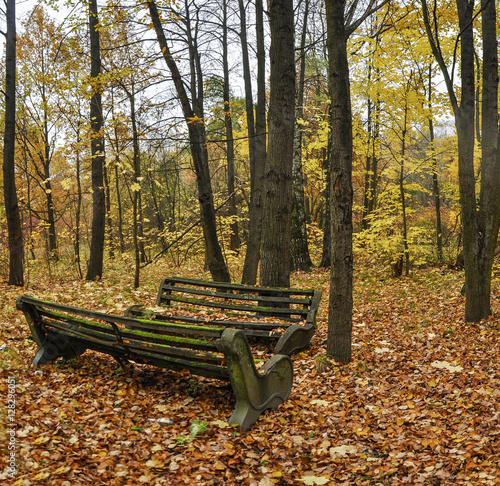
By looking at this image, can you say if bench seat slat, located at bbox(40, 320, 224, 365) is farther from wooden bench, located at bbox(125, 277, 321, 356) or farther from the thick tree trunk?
the thick tree trunk

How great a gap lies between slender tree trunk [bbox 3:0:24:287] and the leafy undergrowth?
5.07 m

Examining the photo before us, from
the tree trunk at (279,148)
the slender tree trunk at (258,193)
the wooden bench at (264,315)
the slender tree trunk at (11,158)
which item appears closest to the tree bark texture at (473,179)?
the tree trunk at (279,148)

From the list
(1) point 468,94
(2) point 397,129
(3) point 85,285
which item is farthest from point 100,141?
(1) point 468,94

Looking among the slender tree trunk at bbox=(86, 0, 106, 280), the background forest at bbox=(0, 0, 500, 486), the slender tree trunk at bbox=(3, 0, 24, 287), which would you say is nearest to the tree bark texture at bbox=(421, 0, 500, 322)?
the background forest at bbox=(0, 0, 500, 486)

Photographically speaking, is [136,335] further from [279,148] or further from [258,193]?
[258,193]

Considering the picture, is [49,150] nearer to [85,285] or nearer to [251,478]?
[85,285]

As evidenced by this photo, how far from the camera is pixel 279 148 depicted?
6.62 meters

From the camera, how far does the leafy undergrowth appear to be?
2969mm

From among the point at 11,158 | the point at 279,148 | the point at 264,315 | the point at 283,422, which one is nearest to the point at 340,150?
the point at 279,148

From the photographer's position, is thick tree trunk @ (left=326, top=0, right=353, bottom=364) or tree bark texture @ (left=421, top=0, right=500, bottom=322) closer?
thick tree trunk @ (left=326, top=0, right=353, bottom=364)

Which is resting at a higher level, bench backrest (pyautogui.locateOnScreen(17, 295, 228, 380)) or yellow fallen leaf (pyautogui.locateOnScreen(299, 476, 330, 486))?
bench backrest (pyautogui.locateOnScreen(17, 295, 228, 380))

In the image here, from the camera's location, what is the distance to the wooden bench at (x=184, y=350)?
352 centimetres

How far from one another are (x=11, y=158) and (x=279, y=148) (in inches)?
309

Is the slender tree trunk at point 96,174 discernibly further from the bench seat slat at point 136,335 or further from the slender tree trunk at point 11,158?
the bench seat slat at point 136,335
